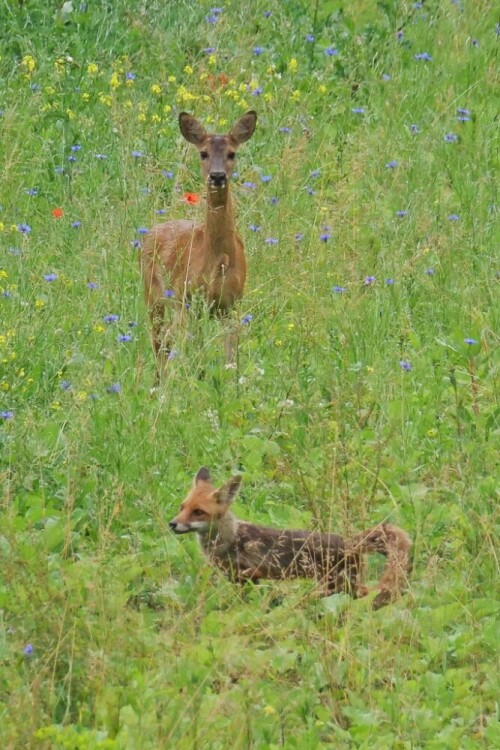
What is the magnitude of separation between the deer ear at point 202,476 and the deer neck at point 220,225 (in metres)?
3.05

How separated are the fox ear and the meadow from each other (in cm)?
21

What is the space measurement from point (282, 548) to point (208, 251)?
3.48 metres

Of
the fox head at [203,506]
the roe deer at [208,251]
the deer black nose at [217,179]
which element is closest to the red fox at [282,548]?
the fox head at [203,506]

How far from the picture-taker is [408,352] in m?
8.03

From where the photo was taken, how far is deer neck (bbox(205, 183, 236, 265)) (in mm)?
9344

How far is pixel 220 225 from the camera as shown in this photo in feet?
30.9

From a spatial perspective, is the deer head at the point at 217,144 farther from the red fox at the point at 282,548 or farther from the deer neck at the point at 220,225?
the red fox at the point at 282,548

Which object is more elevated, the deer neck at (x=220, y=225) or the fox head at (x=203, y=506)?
the deer neck at (x=220, y=225)

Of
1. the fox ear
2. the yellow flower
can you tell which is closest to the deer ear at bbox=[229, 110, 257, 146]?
the yellow flower

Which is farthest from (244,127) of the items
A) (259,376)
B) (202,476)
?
(202,476)

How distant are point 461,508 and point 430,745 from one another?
156 cm

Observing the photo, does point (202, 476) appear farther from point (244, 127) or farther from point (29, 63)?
point (29, 63)

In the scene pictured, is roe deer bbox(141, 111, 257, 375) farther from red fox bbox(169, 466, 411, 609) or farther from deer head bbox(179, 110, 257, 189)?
red fox bbox(169, 466, 411, 609)

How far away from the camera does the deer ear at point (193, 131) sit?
32.4ft
